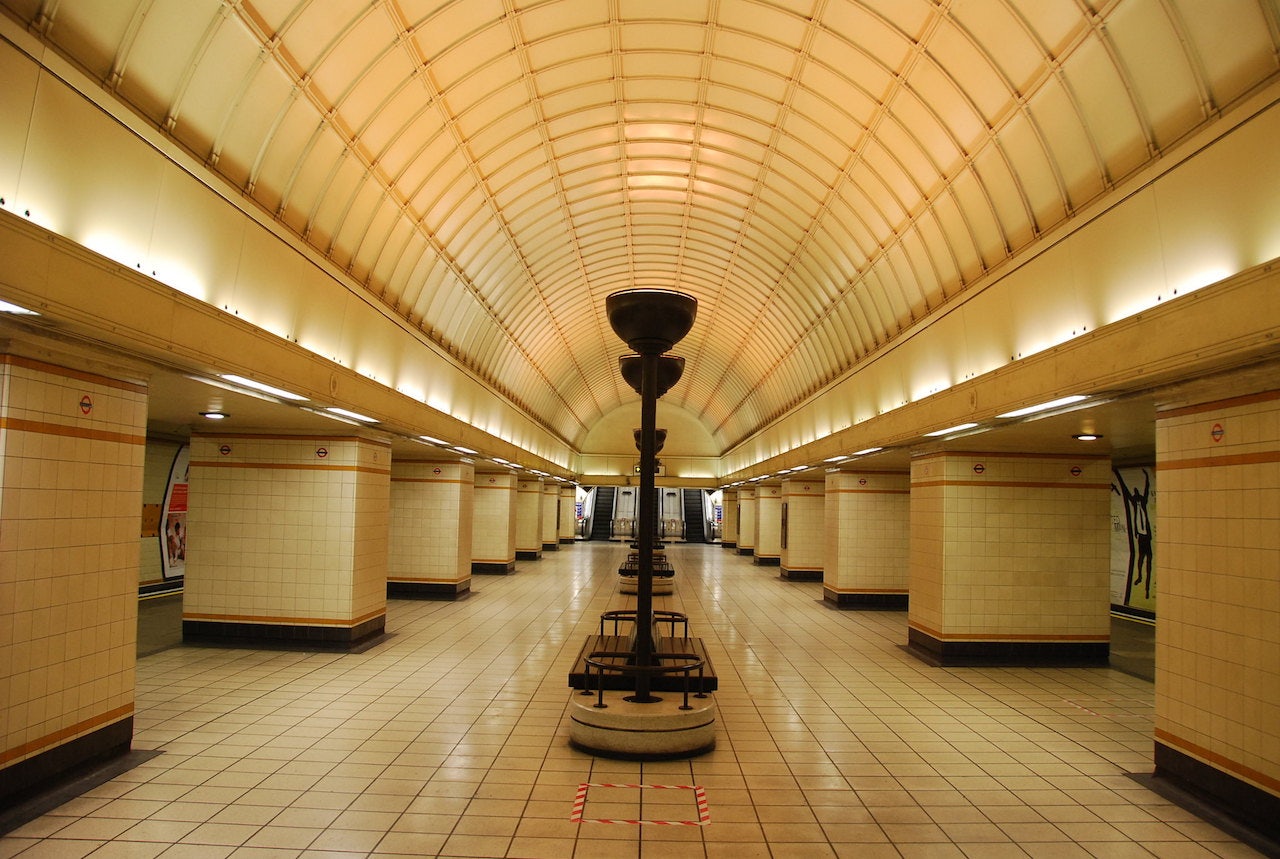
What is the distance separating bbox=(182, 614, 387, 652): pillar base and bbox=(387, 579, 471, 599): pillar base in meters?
5.65

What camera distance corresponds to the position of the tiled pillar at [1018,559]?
454 inches

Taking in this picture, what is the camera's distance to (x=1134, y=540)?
51.9ft

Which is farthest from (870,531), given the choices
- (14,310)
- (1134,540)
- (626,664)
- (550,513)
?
(550,513)

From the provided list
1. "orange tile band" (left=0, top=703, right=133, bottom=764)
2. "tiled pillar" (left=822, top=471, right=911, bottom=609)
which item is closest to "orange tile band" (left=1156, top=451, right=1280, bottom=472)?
"orange tile band" (left=0, top=703, right=133, bottom=764)

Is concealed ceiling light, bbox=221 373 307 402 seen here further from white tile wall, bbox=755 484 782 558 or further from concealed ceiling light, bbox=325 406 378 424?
white tile wall, bbox=755 484 782 558

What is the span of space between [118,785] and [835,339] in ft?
52.6

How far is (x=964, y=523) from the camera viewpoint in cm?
1152

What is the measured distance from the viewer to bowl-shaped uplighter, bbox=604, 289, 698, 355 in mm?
7375

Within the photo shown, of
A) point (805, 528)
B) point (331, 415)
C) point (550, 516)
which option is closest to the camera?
point (331, 415)

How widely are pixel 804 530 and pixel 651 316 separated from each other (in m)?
17.8

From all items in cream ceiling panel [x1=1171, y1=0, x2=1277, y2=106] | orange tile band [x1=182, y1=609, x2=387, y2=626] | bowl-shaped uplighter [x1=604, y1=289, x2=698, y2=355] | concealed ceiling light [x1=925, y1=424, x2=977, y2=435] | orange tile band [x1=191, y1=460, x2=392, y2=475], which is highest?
cream ceiling panel [x1=1171, y1=0, x2=1277, y2=106]

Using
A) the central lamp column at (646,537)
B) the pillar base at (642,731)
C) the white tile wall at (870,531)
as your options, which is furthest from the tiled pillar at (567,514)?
the pillar base at (642,731)

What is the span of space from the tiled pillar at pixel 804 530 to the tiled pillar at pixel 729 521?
16.4m

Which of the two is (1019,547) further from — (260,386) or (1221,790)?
(260,386)
